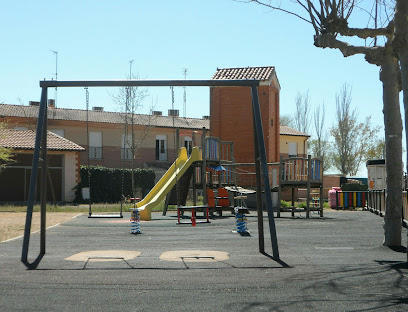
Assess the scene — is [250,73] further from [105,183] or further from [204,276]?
[204,276]

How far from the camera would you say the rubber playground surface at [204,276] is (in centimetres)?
621

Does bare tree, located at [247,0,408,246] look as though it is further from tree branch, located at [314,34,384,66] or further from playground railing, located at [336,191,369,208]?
playground railing, located at [336,191,369,208]

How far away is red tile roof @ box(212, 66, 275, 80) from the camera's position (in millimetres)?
36156

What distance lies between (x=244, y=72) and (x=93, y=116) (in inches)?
732

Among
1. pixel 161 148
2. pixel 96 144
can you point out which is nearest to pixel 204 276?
pixel 96 144

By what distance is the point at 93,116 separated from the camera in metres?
51.8

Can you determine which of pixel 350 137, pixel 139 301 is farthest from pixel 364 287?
pixel 350 137

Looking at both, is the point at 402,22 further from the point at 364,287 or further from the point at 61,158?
the point at 61,158

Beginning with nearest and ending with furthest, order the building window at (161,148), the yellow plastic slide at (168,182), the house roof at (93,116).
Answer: the yellow plastic slide at (168,182) < the house roof at (93,116) < the building window at (161,148)

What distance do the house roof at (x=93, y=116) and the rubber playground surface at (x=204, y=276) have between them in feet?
107

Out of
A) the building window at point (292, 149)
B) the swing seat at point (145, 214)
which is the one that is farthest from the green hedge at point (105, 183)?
the building window at point (292, 149)

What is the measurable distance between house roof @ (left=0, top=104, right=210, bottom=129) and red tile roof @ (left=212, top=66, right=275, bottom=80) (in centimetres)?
704

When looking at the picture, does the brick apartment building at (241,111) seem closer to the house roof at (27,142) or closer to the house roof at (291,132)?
the house roof at (27,142)

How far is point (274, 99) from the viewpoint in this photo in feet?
121
